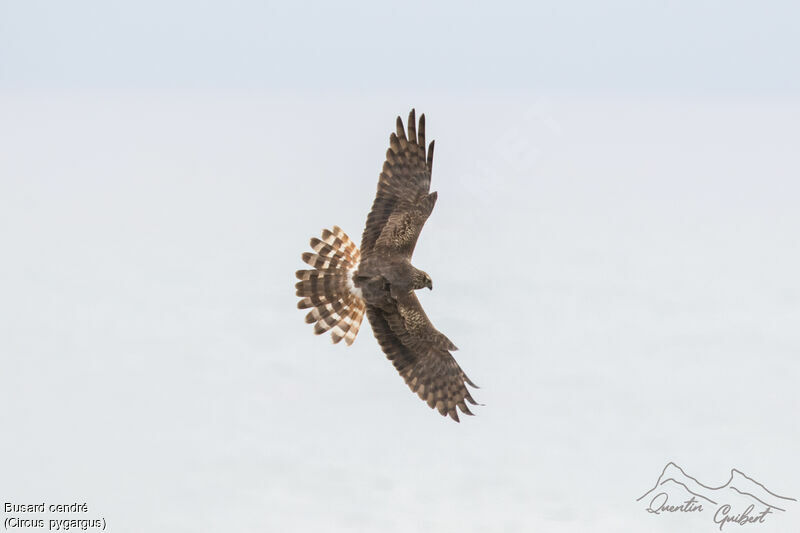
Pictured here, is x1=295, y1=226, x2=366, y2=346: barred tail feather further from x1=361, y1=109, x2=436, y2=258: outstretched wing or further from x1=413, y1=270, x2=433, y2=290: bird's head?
x1=413, y1=270, x2=433, y2=290: bird's head

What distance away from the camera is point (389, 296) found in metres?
21.5

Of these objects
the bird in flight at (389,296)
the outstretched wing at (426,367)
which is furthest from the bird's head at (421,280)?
the outstretched wing at (426,367)

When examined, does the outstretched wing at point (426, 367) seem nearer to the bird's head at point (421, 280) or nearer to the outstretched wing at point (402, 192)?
the bird's head at point (421, 280)

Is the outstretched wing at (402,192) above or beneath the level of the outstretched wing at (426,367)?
above

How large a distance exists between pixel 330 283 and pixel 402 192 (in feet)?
4.88

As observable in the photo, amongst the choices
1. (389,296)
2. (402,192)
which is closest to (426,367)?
(389,296)

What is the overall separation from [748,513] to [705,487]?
0.66 m

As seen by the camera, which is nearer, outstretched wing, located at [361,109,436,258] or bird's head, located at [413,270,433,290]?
bird's head, located at [413,270,433,290]

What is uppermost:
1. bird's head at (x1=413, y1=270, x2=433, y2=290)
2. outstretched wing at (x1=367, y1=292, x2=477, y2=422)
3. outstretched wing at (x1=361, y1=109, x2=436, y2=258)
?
outstretched wing at (x1=361, y1=109, x2=436, y2=258)

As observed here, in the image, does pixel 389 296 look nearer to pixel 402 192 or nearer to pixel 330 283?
pixel 330 283

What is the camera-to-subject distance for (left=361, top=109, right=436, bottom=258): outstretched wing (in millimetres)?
21656

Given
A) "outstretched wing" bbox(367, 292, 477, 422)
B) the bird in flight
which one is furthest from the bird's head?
"outstretched wing" bbox(367, 292, 477, 422)

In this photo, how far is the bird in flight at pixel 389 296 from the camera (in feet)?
70.7

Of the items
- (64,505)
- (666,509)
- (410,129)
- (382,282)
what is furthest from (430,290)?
(64,505)
